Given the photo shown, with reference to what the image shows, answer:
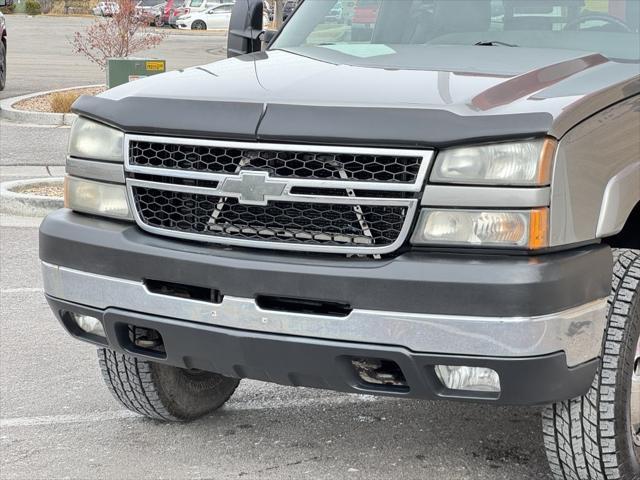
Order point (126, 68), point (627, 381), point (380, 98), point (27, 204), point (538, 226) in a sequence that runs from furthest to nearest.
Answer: point (126, 68), point (27, 204), point (627, 381), point (380, 98), point (538, 226)

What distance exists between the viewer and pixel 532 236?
123 inches

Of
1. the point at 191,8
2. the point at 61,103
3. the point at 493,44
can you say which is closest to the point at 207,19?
the point at 191,8

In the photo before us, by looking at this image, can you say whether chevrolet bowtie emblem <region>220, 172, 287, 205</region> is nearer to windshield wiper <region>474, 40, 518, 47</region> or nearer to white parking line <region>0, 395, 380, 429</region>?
windshield wiper <region>474, 40, 518, 47</region>

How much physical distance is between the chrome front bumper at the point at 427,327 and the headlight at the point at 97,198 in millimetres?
303

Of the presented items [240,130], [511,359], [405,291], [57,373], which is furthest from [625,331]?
[57,373]

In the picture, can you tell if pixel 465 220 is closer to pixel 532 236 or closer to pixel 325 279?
pixel 532 236

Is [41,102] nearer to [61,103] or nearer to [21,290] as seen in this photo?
[61,103]

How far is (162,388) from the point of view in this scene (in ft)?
14.3

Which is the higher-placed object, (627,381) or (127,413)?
(627,381)

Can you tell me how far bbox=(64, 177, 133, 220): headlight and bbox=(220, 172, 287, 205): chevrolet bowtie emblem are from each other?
0.45 meters

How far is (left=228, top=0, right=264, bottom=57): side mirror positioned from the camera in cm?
517

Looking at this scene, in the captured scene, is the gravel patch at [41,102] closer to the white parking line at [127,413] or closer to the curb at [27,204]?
the curb at [27,204]

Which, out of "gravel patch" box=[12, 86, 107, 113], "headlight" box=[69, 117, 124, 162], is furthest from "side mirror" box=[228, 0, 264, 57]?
"gravel patch" box=[12, 86, 107, 113]

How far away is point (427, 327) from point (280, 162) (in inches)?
26.9
